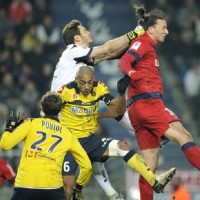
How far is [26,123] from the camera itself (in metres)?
9.78

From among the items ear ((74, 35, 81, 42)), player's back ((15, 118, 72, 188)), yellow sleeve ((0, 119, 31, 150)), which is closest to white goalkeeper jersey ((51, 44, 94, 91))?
ear ((74, 35, 81, 42))

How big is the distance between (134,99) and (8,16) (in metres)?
10.0

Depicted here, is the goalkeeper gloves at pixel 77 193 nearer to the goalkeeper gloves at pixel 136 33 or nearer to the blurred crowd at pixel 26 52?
the goalkeeper gloves at pixel 136 33

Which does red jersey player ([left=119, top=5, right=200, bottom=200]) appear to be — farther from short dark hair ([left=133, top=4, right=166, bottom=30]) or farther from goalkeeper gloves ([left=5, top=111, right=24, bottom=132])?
goalkeeper gloves ([left=5, top=111, right=24, bottom=132])

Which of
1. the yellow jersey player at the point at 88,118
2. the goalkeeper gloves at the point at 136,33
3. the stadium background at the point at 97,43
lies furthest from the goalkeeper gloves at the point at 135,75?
the stadium background at the point at 97,43

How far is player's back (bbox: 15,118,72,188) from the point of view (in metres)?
9.76

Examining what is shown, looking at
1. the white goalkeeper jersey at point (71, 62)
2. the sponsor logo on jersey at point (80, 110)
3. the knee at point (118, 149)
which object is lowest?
the knee at point (118, 149)

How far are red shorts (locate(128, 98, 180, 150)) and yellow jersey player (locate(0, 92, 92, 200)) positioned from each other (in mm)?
1486

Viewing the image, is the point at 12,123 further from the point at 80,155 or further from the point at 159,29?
the point at 159,29

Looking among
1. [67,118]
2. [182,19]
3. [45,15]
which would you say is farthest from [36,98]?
[67,118]

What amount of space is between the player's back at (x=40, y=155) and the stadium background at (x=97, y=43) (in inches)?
272

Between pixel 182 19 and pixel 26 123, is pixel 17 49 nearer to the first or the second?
pixel 182 19

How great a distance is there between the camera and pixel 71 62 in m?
11.4

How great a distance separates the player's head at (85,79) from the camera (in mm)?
10914
